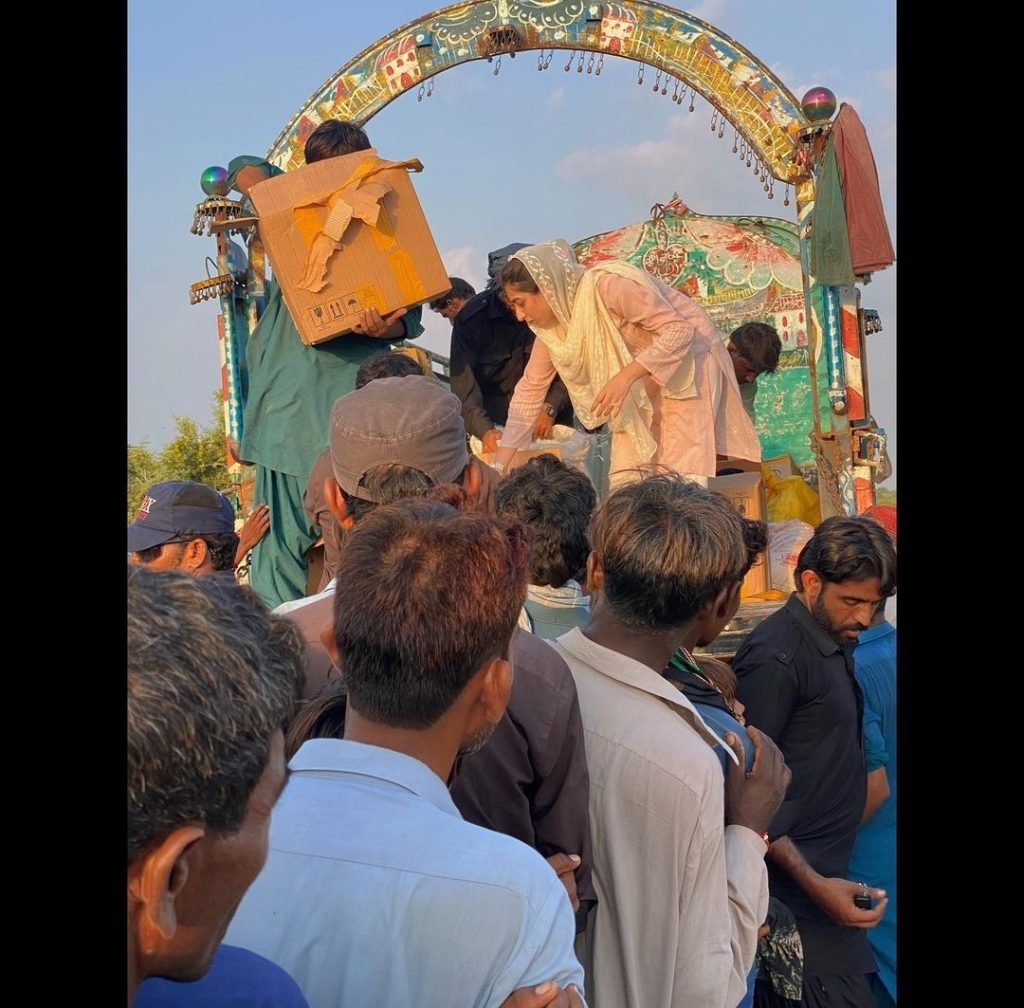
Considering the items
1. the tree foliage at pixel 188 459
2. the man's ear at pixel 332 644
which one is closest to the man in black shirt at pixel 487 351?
the man's ear at pixel 332 644

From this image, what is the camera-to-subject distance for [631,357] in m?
4.84

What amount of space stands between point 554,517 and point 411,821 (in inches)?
53.8

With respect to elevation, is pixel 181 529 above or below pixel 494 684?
above

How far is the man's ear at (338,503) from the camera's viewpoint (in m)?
2.21

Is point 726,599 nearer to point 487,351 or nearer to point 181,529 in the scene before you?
point 181,529

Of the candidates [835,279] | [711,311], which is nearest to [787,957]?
[835,279]

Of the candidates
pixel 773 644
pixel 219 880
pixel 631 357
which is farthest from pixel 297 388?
pixel 219 880

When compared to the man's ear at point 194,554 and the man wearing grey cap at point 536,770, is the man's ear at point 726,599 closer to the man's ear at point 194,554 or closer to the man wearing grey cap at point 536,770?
the man wearing grey cap at point 536,770

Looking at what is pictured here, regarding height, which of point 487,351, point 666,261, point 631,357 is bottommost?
point 631,357

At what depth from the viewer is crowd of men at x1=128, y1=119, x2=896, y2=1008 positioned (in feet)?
3.03

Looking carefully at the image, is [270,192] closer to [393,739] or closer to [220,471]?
[393,739]
